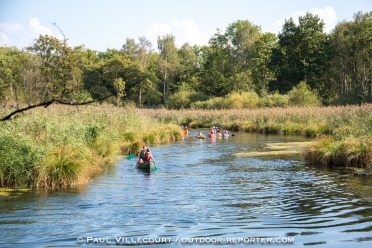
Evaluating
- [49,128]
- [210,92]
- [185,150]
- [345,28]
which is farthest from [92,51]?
[49,128]

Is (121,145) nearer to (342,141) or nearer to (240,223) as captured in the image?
(342,141)

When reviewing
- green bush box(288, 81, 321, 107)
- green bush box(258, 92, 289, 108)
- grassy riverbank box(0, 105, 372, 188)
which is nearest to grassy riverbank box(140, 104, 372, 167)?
grassy riverbank box(0, 105, 372, 188)

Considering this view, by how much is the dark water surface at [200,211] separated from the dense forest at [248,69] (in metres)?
33.3

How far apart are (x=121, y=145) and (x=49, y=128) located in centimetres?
754

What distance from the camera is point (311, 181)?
14.6m

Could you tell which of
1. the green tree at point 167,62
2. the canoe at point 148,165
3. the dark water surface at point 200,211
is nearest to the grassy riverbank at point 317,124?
the dark water surface at point 200,211

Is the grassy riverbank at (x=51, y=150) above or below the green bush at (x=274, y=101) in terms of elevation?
below

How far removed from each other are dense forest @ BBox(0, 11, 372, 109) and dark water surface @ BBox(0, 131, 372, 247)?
33306 millimetres

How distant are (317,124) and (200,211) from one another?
2550cm

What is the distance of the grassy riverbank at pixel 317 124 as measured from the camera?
17.4 m

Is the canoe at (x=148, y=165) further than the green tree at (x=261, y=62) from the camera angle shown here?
No

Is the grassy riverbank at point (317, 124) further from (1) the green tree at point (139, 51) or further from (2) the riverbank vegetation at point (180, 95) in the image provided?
(1) the green tree at point (139, 51)

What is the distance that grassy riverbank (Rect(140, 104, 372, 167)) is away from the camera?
17425 millimetres

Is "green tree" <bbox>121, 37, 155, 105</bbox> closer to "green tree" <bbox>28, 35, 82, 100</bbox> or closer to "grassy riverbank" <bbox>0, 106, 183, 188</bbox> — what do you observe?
"grassy riverbank" <bbox>0, 106, 183, 188</bbox>
